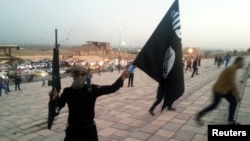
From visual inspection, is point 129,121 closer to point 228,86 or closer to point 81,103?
point 228,86

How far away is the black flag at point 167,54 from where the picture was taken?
149 inches

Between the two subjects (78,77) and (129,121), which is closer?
(78,77)

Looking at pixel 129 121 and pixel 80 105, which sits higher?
pixel 80 105

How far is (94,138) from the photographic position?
2.83 meters

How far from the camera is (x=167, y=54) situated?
3.96 metres

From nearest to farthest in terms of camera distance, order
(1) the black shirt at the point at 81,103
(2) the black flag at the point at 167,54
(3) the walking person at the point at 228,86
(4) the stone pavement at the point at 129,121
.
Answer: (1) the black shirt at the point at 81,103 < (2) the black flag at the point at 167,54 < (3) the walking person at the point at 228,86 < (4) the stone pavement at the point at 129,121

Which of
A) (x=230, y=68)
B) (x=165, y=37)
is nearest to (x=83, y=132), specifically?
(x=165, y=37)

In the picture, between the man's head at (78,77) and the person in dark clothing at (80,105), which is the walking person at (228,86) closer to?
the person in dark clothing at (80,105)

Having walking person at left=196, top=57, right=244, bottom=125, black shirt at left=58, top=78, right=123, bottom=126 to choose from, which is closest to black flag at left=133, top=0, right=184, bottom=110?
black shirt at left=58, top=78, right=123, bottom=126

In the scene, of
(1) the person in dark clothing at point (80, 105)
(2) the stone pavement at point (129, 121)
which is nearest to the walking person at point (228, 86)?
(2) the stone pavement at point (129, 121)

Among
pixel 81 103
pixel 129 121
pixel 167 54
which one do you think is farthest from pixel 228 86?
pixel 81 103

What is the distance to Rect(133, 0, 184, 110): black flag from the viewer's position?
3785 mm

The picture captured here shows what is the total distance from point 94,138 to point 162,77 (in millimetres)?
1663

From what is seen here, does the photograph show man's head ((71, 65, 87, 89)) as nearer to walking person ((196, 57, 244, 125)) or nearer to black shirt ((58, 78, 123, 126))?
black shirt ((58, 78, 123, 126))
